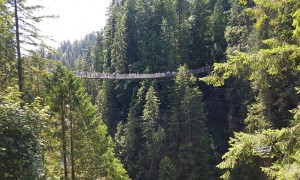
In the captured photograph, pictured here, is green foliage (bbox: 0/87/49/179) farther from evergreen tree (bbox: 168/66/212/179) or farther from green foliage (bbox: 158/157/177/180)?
evergreen tree (bbox: 168/66/212/179)

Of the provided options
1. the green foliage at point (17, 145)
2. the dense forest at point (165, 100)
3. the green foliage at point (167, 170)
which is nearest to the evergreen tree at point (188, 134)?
the dense forest at point (165, 100)

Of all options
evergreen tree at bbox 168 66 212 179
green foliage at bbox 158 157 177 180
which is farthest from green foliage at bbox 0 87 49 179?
evergreen tree at bbox 168 66 212 179

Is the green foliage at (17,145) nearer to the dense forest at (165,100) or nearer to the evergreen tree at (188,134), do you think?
the dense forest at (165,100)

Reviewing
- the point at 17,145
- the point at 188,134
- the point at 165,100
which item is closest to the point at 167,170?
the point at 188,134

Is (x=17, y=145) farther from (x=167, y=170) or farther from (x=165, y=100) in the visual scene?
(x=165, y=100)

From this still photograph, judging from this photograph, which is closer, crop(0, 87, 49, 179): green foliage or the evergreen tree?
crop(0, 87, 49, 179): green foliage

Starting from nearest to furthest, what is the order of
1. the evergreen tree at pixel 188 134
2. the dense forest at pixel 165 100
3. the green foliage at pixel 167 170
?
the dense forest at pixel 165 100, the green foliage at pixel 167 170, the evergreen tree at pixel 188 134

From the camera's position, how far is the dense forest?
554cm

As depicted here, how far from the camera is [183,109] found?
31203 mm

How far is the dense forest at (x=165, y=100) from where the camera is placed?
5.54 metres

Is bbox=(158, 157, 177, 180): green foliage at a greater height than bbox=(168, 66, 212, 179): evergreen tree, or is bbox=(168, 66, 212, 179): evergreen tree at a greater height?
bbox=(168, 66, 212, 179): evergreen tree

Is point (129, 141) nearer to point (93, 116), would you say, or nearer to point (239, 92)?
point (239, 92)

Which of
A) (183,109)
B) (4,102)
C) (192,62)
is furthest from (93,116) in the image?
(192,62)

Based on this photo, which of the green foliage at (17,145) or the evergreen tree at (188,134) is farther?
the evergreen tree at (188,134)
